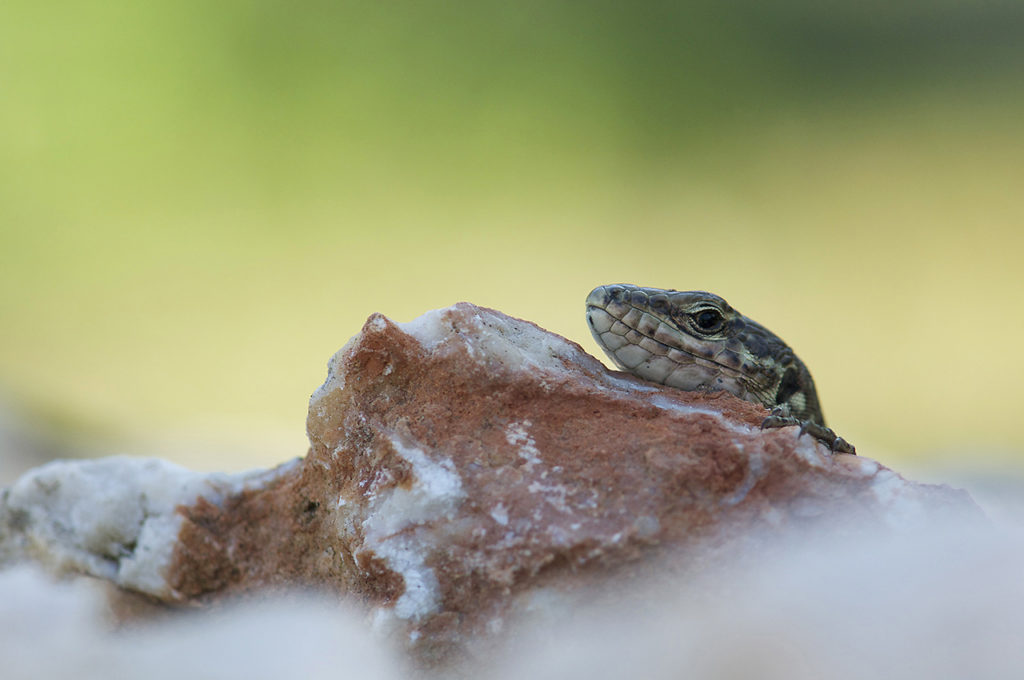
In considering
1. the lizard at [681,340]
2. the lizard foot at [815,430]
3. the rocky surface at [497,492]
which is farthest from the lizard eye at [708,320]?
the lizard foot at [815,430]

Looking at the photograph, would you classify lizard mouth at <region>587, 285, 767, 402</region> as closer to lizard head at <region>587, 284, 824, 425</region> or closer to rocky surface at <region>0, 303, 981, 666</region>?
lizard head at <region>587, 284, 824, 425</region>

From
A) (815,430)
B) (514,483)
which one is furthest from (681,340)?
(514,483)

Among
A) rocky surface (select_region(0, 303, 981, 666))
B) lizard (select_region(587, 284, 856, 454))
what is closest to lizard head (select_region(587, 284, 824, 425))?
lizard (select_region(587, 284, 856, 454))

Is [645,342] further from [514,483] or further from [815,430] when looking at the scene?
[514,483]

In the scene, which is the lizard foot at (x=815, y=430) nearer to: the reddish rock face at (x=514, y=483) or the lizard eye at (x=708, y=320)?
the reddish rock face at (x=514, y=483)

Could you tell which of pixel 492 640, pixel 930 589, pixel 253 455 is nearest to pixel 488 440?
pixel 492 640

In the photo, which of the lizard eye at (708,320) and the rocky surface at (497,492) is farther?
the lizard eye at (708,320)

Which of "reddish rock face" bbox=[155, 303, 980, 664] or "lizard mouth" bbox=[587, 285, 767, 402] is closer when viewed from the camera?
"reddish rock face" bbox=[155, 303, 980, 664]

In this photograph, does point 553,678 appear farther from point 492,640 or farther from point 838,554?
point 838,554
